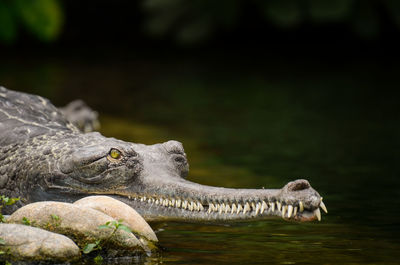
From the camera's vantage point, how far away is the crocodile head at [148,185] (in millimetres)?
5363

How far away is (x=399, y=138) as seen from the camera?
10.6 metres

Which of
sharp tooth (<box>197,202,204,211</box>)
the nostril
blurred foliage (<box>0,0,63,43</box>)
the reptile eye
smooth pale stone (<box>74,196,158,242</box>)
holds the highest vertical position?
blurred foliage (<box>0,0,63,43</box>)

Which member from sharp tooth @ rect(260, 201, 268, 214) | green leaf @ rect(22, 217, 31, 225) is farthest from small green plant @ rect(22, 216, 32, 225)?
sharp tooth @ rect(260, 201, 268, 214)

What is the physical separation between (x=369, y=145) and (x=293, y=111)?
268cm

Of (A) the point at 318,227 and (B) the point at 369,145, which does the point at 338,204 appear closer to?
(A) the point at 318,227

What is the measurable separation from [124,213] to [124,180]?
26.9 inches

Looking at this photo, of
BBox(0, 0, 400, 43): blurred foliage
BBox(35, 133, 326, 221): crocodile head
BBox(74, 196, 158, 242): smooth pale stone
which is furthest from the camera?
BBox(0, 0, 400, 43): blurred foliage

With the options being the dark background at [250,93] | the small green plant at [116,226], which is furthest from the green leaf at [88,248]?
the dark background at [250,93]

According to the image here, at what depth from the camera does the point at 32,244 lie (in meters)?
4.89

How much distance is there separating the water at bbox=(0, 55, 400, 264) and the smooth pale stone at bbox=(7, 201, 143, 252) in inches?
9.1

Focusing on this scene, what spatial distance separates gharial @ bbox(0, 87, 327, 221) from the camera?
523 centimetres

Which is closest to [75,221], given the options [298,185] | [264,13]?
[298,185]

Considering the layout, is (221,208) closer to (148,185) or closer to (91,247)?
(148,185)

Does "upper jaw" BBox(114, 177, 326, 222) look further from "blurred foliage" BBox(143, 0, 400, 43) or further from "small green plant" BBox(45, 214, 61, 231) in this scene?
"blurred foliage" BBox(143, 0, 400, 43)
